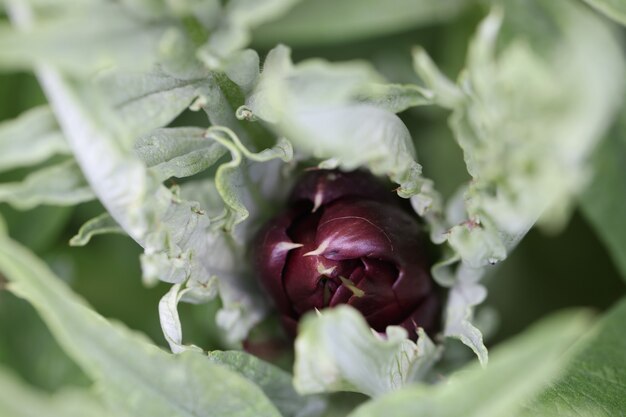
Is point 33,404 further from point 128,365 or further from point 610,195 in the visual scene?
point 610,195

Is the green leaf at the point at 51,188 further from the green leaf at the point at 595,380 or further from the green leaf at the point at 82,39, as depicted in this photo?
the green leaf at the point at 595,380

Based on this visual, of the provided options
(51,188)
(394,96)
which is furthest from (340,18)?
(51,188)

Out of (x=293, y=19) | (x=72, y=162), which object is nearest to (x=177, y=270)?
(x=72, y=162)

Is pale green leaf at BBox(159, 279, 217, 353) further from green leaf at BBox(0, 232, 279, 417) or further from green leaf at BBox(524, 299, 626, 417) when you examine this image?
green leaf at BBox(524, 299, 626, 417)

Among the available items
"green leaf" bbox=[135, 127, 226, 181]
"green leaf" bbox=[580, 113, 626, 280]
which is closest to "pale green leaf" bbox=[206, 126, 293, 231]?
"green leaf" bbox=[135, 127, 226, 181]

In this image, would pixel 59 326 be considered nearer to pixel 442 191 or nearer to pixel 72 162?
pixel 72 162

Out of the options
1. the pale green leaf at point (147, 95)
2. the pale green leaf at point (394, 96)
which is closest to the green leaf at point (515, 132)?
the pale green leaf at point (394, 96)

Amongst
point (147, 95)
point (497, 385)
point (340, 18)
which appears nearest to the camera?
point (497, 385)
